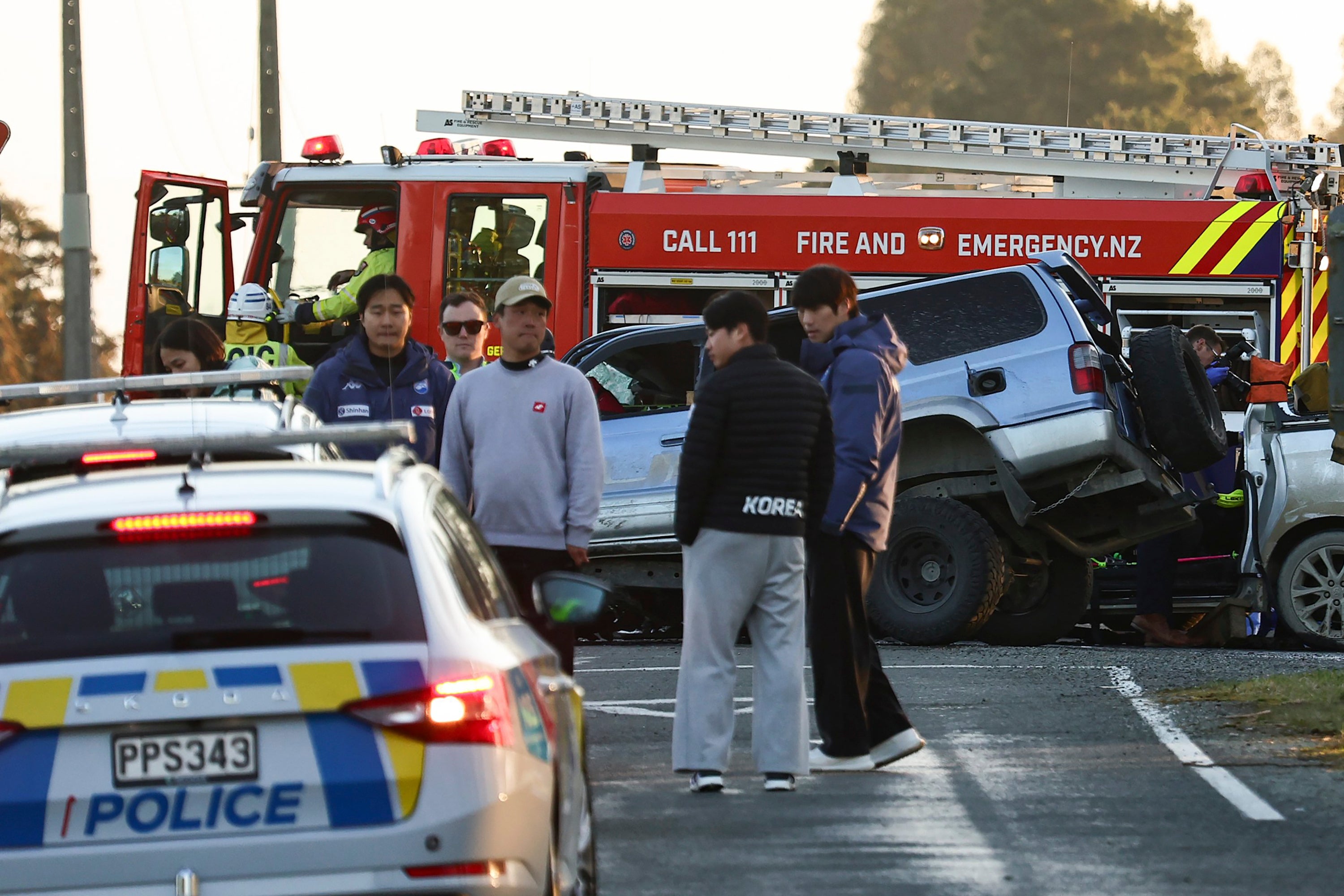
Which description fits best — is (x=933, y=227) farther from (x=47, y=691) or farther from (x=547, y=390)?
(x=47, y=691)

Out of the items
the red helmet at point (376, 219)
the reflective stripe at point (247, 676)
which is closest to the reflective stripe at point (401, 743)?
the reflective stripe at point (247, 676)

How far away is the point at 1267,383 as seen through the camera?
13.4 m

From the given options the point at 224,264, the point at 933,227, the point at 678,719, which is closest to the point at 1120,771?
the point at 678,719

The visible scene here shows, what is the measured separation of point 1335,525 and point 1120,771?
17.6ft

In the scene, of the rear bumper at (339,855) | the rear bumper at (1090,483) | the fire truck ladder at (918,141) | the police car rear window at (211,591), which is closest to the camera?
the rear bumper at (339,855)

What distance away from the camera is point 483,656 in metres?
4.09

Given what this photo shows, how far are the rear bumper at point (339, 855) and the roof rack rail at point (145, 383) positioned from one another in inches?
64.0

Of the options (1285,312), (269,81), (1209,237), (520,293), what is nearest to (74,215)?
(269,81)

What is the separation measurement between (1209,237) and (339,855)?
1197 cm

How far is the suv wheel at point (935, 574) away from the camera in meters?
12.0

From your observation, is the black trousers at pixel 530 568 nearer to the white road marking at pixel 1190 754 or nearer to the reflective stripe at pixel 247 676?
the white road marking at pixel 1190 754

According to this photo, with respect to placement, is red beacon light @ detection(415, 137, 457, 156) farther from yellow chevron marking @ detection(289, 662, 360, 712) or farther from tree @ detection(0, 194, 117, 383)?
tree @ detection(0, 194, 117, 383)

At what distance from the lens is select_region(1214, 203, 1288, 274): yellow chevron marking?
1476 centimetres

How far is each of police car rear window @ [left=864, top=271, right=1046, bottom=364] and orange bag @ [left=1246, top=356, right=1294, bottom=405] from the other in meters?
1.95
